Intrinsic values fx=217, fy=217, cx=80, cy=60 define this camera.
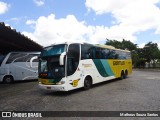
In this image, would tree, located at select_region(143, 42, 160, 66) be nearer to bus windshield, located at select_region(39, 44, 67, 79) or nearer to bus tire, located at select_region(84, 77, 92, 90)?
bus tire, located at select_region(84, 77, 92, 90)

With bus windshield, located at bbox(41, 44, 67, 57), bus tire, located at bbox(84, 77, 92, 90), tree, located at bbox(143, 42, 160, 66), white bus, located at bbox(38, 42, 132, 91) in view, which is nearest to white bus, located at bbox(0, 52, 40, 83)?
white bus, located at bbox(38, 42, 132, 91)

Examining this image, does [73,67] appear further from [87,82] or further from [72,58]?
[87,82]

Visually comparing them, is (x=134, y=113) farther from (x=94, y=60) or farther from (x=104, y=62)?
(x=104, y=62)

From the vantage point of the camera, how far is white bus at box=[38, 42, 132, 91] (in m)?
11.4

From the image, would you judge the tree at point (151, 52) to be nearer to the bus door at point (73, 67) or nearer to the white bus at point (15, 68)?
the white bus at point (15, 68)

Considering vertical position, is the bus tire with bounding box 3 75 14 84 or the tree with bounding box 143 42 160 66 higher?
the tree with bounding box 143 42 160 66

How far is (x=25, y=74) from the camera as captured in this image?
20.1 m

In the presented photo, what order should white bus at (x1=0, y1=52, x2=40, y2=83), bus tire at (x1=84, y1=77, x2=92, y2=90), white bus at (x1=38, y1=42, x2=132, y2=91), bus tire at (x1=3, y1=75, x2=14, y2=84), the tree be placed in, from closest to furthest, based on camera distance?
white bus at (x1=38, y1=42, x2=132, y2=91)
bus tire at (x1=84, y1=77, x2=92, y2=90)
white bus at (x1=0, y1=52, x2=40, y2=83)
bus tire at (x1=3, y1=75, x2=14, y2=84)
the tree

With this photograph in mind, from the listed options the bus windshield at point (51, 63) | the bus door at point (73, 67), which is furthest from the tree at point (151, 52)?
the bus windshield at point (51, 63)

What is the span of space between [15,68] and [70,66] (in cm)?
931

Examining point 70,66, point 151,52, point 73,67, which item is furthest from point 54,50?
point 151,52

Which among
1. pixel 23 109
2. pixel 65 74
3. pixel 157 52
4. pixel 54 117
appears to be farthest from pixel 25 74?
pixel 157 52

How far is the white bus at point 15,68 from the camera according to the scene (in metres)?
19.0

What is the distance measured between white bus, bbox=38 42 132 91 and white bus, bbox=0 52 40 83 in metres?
7.67
